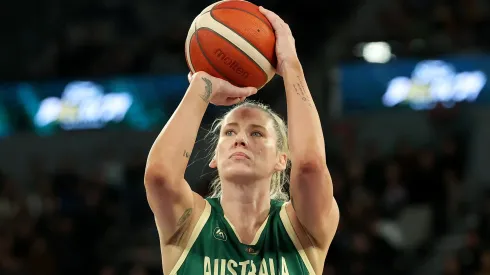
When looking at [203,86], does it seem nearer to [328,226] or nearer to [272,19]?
[272,19]

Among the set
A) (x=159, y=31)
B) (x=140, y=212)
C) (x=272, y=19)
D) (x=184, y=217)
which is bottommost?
(x=140, y=212)

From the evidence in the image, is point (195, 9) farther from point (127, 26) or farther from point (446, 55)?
point (446, 55)

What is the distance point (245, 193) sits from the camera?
115 inches

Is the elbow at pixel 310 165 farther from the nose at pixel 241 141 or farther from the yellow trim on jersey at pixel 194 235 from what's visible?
the yellow trim on jersey at pixel 194 235

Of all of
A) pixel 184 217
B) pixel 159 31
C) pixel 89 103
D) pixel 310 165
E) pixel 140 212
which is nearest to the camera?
pixel 310 165

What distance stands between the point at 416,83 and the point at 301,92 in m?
4.74

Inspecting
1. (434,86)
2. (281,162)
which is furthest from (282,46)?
(434,86)

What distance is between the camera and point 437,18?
25.8ft

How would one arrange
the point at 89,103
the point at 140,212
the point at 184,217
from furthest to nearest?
the point at 89,103, the point at 140,212, the point at 184,217

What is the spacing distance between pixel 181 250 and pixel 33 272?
17.2 feet

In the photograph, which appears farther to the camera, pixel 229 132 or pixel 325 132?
pixel 325 132

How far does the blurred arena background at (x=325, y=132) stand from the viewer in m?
6.98

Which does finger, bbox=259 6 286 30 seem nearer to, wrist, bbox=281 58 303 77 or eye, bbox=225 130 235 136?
wrist, bbox=281 58 303 77

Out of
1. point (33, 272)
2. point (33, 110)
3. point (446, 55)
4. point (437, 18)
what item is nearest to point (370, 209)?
point (446, 55)
